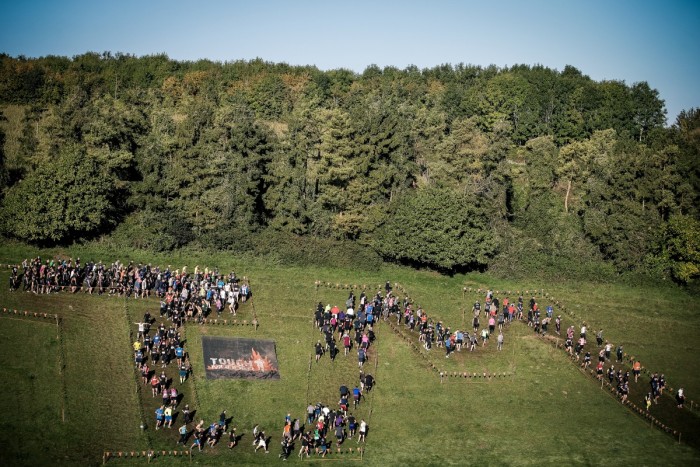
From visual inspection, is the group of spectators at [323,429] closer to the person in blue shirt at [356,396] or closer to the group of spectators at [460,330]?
the person in blue shirt at [356,396]

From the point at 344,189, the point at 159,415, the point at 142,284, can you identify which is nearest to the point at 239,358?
the point at 159,415

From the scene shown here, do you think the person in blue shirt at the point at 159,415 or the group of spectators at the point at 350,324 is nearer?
the person in blue shirt at the point at 159,415

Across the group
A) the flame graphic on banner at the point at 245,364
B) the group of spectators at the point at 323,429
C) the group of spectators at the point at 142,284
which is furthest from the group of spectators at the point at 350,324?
the group of spectators at the point at 142,284

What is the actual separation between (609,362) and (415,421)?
1635 cm

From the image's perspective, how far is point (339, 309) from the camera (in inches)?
2186

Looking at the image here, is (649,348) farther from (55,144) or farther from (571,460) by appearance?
(55,144)

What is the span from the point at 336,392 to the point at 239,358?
6658 millimetres

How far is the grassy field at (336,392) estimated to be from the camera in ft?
133

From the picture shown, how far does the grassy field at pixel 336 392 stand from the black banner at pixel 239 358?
0.61 meters

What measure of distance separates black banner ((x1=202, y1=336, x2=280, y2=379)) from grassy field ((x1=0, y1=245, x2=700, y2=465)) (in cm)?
61

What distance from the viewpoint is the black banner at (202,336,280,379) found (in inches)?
1857

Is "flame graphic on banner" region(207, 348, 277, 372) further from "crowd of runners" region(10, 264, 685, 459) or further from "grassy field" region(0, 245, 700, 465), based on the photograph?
"crowd of runners" region(10, 264, 685, 459)

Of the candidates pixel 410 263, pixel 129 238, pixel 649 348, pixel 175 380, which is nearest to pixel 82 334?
pixel 175 380

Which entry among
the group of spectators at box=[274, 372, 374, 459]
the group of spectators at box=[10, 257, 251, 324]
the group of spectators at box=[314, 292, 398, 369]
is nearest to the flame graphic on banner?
the group of spectators at box=[314, 292, 398, 369]
